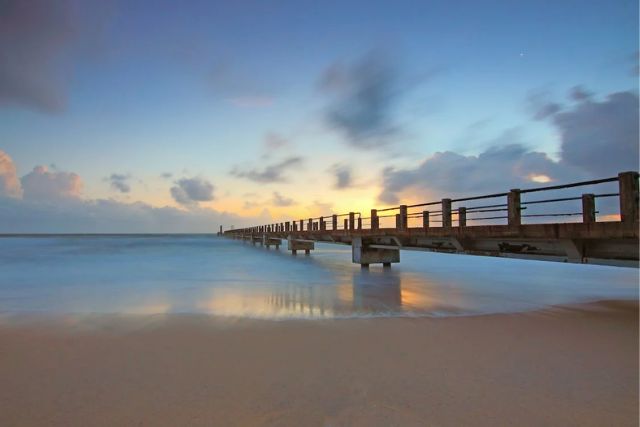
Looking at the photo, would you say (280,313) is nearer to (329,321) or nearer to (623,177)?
(329,321)

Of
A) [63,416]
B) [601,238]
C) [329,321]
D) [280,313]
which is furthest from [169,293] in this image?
[601,238]

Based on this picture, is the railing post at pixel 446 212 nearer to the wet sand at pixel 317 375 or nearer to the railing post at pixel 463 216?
the railing post at pixel 463 216

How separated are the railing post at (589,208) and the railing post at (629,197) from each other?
83 cm

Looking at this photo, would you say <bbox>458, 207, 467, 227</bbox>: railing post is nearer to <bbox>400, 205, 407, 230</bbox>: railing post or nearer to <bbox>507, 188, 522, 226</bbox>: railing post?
<bbox>507, 188, 522, 226</bbox>: railing post

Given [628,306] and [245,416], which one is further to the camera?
[628,306]

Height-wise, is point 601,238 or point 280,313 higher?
point 601,238

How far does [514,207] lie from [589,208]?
1.83 meters

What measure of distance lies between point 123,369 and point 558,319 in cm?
866

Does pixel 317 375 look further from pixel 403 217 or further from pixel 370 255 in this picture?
pixel 370 255

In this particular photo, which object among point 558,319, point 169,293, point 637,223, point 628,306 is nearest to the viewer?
point 637,223

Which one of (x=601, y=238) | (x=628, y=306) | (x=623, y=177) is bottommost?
(x=628, y=306)

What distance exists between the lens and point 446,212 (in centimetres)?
1271

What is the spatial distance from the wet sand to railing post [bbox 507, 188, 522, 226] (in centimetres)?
292

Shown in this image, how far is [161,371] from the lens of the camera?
4930mm
